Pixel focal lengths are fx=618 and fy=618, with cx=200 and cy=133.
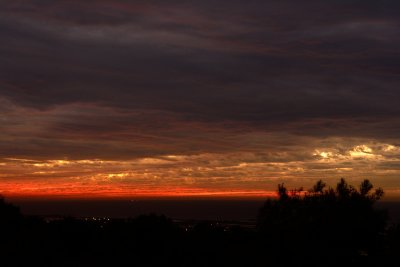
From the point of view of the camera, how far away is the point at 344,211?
159 ft

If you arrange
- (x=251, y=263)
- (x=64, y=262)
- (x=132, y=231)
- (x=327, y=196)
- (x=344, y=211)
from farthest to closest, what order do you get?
(x=327, y=196)
(x=344, y=211)
(x=132, y=231)
(x=64, y=262)
(x=251, y=263)

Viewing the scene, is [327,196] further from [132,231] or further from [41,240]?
[41,240]

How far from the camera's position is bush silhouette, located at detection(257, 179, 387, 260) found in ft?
132

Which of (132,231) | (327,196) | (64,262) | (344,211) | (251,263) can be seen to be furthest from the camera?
(327,196)

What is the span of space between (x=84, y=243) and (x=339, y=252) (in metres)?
18.1

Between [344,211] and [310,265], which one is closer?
[310,265]

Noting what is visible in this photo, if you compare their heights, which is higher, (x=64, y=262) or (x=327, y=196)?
(x=327, y=196)

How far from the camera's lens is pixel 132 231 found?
4234 cm

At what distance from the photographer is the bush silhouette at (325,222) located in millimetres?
40125

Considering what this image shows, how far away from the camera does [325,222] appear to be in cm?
4591

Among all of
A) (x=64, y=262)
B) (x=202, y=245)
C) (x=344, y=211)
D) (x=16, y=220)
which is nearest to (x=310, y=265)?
(x=202, y=245)

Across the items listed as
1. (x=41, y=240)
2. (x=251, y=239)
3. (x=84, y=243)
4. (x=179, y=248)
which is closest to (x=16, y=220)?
(x=84, y=243)

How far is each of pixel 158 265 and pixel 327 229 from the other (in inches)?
531

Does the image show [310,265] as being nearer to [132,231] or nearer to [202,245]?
[202,245]
